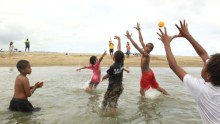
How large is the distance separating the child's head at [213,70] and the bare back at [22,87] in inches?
207

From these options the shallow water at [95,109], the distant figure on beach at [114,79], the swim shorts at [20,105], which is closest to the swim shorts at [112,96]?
the distant figure on beach at [114,79]

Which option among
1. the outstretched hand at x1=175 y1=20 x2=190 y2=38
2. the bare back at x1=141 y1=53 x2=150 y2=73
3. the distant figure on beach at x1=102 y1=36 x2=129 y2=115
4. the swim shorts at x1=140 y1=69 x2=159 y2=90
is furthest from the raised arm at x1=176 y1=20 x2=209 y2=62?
the swim shorts at x1=140 y1=69 x2=159 y2=90

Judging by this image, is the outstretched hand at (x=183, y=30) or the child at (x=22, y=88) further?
the child at (x=22, y=88)

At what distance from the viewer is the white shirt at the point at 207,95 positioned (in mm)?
3104

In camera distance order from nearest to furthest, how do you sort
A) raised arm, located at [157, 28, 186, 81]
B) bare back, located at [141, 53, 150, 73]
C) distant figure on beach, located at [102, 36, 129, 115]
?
raised arm, located at [157, 28, 186, 81], distant figure on beach, located at [102, 36, 129, 115], bare back, located at [141, 53, 150, 73]

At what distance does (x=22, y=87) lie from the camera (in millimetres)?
7547

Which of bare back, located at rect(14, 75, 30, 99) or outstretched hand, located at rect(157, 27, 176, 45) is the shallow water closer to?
bare back, located at rect(14, 75, 30, 99)

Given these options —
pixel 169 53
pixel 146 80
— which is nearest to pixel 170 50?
pixel 169 53

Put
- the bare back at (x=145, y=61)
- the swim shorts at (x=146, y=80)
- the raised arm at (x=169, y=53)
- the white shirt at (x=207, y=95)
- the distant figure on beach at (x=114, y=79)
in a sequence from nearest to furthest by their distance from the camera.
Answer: the white shirt at (x=207, y=95) < the raised arm at (x=169, y=53) < the distant figure on beach at (x=114, y=79) < the bare back at (x=145, y=61) < the swim shorts at (x=146, y=80)

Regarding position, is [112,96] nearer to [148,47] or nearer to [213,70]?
[148,47]

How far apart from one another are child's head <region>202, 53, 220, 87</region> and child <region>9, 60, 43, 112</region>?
16.6ft

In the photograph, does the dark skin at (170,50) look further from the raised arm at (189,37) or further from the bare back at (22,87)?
the bare back at (22,87)

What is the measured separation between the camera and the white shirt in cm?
310

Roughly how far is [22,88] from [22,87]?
0.10 feet
